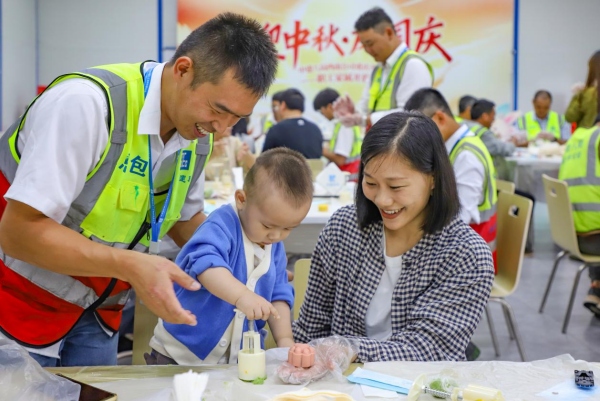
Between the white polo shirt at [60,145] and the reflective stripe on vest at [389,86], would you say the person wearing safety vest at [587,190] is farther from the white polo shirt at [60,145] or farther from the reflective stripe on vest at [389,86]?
the white polo shirt at [60,145]

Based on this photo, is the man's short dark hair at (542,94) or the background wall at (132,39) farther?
the man's short dark hair at (542,94)

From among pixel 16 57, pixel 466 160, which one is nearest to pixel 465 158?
pixel 466 160

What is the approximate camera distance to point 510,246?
346 centimetres

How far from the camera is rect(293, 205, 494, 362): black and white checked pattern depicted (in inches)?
69.6

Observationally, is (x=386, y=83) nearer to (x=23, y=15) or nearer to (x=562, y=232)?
(x=562, y=232)

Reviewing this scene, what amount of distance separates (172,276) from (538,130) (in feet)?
29.4

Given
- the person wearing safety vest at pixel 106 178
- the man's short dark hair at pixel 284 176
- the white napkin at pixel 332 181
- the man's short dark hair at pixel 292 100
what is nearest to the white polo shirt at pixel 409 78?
the white napkin at pixel 332 181

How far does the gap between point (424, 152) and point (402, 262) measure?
0.95 feet

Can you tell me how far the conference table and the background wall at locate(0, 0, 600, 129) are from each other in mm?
7567

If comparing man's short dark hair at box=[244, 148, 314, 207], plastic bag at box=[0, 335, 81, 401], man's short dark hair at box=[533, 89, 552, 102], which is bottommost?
plastic bag at box=[0, 335, 81, 401]

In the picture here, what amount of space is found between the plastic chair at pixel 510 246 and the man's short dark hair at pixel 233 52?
1.96m

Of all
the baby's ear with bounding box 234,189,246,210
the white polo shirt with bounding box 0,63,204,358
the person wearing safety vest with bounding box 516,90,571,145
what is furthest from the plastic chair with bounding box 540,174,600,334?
the person wearing safety vest with bounding box 516,90,571,145

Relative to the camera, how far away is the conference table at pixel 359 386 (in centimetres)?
148

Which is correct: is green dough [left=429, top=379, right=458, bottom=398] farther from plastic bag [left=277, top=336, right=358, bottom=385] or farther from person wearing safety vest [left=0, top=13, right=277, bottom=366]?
person wearing safety vest [left=0, top=13, right=277, bottom=366]
